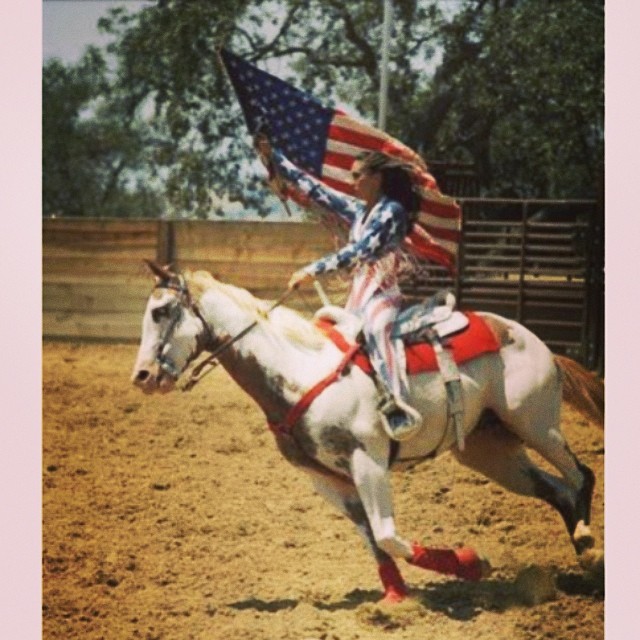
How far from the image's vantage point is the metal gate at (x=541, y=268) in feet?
10.1

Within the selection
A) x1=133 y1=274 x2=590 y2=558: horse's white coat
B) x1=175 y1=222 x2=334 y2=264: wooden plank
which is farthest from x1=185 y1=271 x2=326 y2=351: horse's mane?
x1=175 y1=222 x2=334 y2=264: wooden plank

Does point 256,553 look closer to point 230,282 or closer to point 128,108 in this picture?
point 230,282

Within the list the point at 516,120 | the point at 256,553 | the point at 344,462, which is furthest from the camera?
the point at 516,120

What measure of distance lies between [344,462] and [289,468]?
369 millimetres

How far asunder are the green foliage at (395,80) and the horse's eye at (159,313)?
0.59m

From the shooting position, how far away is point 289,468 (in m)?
2.95

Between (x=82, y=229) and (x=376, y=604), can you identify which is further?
(x=82, y=229)

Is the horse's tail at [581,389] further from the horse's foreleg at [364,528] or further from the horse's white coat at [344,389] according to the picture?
the horse's foreleg at [364,528]

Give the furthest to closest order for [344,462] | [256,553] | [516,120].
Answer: [516,120] → [256,553] → [344,462]

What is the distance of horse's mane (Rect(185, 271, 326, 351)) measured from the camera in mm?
2664

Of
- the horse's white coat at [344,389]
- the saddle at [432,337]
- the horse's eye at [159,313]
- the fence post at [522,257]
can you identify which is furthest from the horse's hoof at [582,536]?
the horse's eye at [159,313]

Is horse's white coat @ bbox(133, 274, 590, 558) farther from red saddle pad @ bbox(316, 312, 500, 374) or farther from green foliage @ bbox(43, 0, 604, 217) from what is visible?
green foliage @ bbox(43, 0, 604, 217)

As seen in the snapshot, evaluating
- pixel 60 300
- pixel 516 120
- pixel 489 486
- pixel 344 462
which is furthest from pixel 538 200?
pixel 60 300

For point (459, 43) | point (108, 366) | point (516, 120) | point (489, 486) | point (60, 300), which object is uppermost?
point (459, 43)
